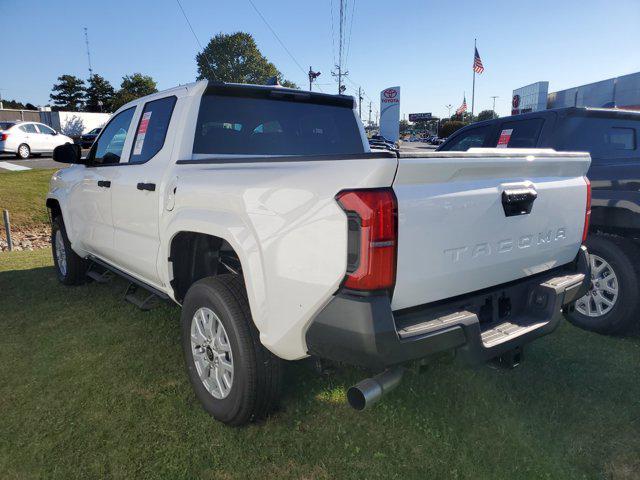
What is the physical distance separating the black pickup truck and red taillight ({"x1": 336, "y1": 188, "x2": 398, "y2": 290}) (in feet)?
8.90

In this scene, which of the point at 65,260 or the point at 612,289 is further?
the point at 65,260

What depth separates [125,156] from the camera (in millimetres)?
3758

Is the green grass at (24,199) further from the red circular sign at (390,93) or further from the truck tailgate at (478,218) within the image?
the red circular sign at (390,93)

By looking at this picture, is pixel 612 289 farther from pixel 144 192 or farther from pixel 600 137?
pixel 144 192

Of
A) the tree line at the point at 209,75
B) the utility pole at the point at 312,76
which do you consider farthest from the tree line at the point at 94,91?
the utility pole at the point at 312,76

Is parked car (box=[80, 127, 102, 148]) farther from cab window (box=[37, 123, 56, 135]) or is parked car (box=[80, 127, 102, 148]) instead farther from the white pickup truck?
cab window (box=[37, 123, 56, 135])

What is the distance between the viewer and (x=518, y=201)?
89.2 inches

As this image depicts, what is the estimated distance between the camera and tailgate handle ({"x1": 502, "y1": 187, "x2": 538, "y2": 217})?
2211 mm

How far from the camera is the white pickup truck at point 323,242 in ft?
6.08

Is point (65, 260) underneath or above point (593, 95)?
underneath

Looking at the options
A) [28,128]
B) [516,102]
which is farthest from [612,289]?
[516,102]

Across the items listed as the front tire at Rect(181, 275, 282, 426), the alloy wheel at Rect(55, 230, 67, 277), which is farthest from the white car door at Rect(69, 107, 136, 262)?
the front tire at Rect(181, 275, 282, 426)

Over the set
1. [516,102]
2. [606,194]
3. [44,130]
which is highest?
[516,102]

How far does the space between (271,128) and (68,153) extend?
2153mm
